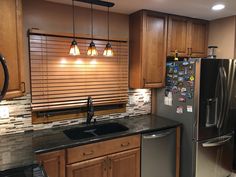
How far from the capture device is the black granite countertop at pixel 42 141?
58.8 inches

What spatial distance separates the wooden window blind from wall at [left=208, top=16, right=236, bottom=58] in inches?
57.3

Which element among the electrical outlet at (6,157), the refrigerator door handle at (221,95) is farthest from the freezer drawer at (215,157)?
the electrical outlet at (6,157)

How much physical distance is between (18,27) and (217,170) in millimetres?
2890

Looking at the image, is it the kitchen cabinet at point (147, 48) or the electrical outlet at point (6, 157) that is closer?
the electrical outlet at point (6, 157)

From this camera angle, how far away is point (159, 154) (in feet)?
7.92

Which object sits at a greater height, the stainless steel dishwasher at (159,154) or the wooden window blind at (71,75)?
the wooden window blind at (71,75)

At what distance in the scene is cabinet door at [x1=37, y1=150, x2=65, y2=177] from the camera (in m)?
1.73

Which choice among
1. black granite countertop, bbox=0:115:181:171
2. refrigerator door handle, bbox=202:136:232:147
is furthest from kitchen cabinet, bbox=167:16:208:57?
refrigerator door handle, bbox=202:136:232:147

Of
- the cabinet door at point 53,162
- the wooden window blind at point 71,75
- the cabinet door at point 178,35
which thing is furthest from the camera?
the cabinet door at point 178,35

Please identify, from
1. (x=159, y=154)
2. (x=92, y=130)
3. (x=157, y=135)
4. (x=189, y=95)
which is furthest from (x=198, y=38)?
(x=92, y=130)

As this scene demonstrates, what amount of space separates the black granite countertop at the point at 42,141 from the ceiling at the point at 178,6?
1.50 m

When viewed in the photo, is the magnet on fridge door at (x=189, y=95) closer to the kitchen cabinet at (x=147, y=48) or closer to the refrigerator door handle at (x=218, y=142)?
the kitchen cabinet at (x=147, y=48)

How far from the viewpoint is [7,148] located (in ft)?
5.69

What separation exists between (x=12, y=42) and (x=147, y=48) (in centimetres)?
163
